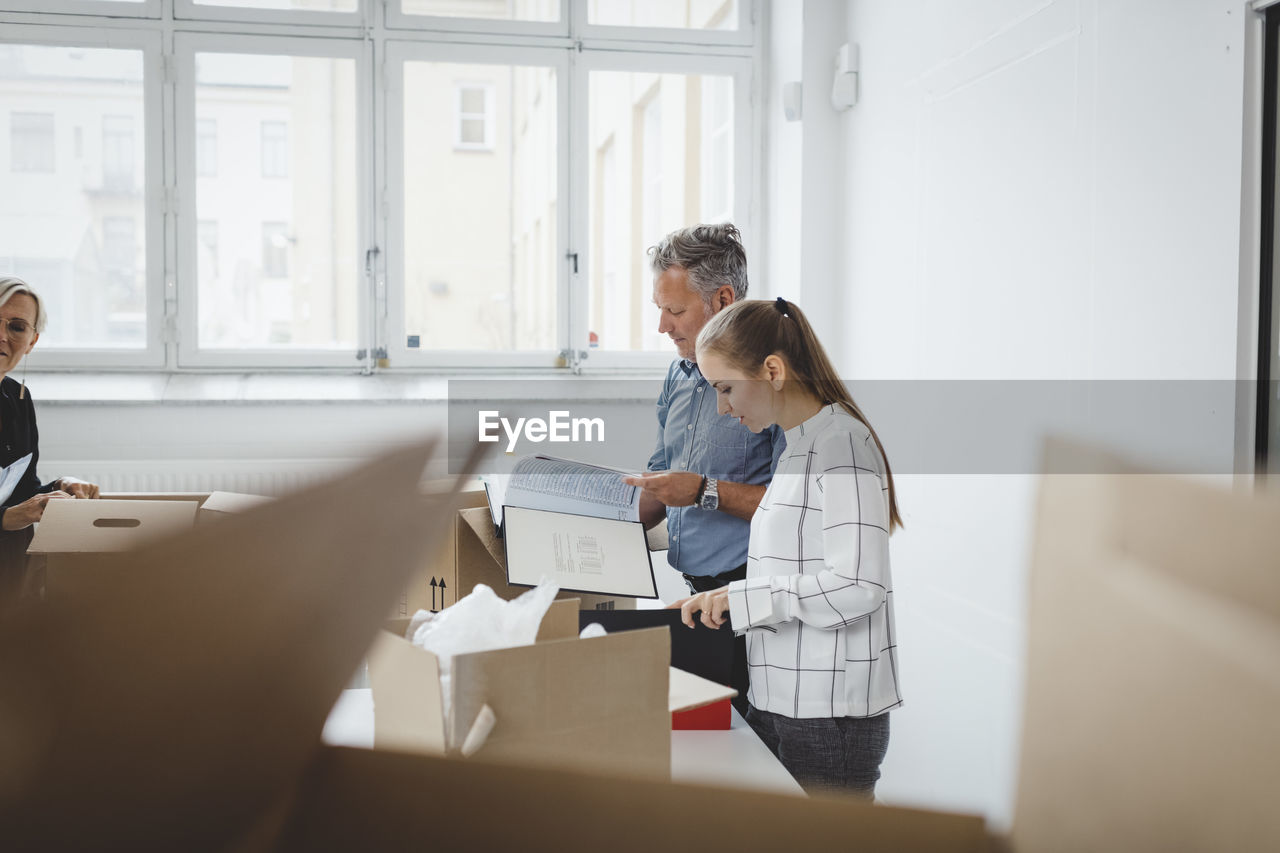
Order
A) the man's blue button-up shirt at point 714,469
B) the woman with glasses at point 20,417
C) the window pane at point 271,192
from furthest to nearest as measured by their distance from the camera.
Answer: the window pane at point 271,192, the woman with glasses at point 20,417, the man's blue button-up shirt at point 714,469

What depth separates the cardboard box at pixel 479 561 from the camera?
71.5 inches

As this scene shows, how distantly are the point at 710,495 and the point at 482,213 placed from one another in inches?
104

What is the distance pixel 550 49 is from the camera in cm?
416

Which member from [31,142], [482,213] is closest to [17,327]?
[31,142]

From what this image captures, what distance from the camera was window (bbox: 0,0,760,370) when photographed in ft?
12.8

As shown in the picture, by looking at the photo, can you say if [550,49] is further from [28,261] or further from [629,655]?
[629,655]

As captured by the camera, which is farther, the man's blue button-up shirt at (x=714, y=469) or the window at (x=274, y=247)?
the window at (x=274, y=247)

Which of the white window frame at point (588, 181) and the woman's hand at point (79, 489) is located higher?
the white window frame at point (588, 181)

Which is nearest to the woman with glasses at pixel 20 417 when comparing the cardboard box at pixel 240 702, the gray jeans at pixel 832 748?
the gray jeans at pixel 832 748

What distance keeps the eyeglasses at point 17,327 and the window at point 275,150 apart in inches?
61.7

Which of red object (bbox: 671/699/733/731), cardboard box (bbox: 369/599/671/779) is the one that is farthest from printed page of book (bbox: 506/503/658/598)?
cardboard box (bbox: 369/599/671/779)

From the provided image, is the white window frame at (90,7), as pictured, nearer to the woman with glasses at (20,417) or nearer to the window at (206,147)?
the window at (206,147)

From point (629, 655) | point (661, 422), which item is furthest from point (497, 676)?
point (661, 422)

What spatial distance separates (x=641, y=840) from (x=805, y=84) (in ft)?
12.8
